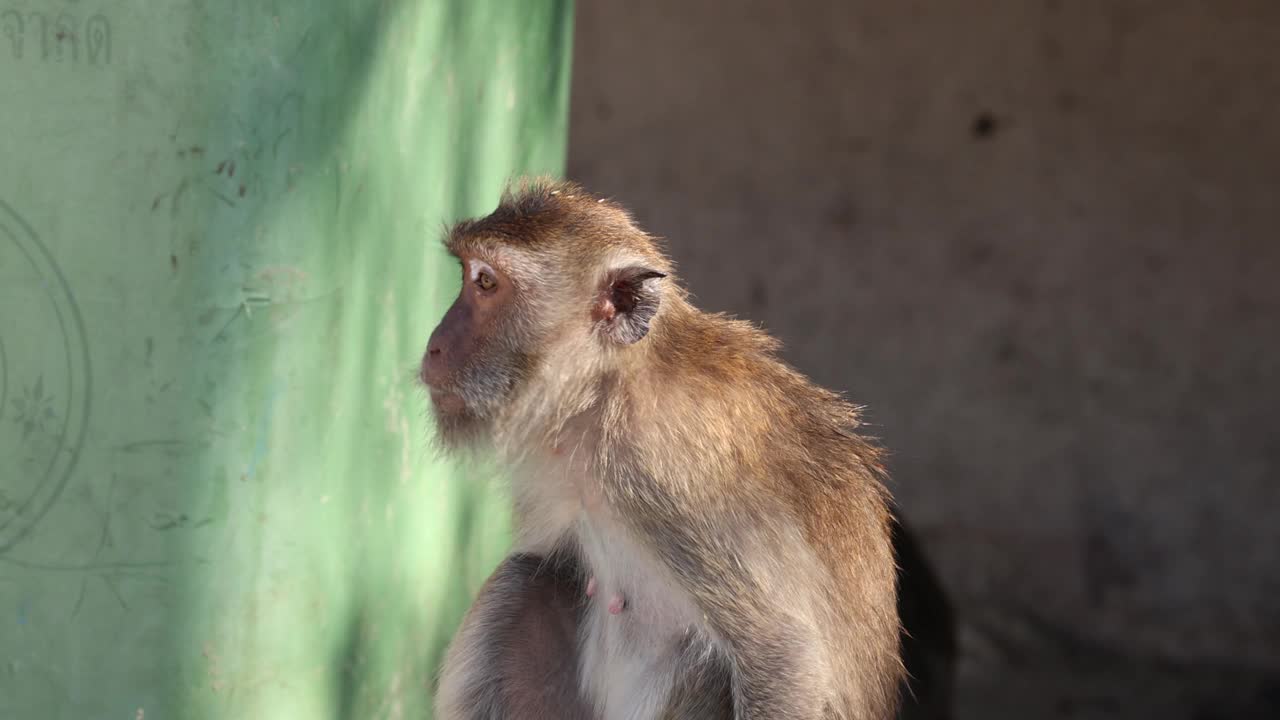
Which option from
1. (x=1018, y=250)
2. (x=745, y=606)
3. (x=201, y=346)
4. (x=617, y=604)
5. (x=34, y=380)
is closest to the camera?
(x=34, y=380)

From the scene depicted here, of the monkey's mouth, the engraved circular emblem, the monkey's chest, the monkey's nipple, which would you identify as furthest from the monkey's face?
the engraved circular emblem

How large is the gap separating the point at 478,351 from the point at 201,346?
1.58 ft

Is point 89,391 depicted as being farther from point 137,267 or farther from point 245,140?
point 245,140

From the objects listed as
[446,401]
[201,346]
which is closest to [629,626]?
[446,401]

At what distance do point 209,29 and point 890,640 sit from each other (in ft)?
5.61

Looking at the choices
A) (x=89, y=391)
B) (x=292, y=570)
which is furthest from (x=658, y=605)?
(x=89, y=391)

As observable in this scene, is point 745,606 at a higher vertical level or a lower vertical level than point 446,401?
lower

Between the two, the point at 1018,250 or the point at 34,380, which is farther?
the point at 1018,250

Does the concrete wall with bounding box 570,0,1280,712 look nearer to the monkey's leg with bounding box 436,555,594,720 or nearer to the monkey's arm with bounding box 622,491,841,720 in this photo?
the monkey's leg with bounding box 436,555,594,720

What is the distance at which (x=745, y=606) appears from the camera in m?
2.54

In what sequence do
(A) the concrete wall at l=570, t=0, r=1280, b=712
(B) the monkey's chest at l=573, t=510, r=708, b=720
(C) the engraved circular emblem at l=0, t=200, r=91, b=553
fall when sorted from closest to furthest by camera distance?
(C) the engraved circular emblem at l=0, t=200, r=91, b=553
(B) the monkey's chest at l=573, t=510, r=708, b=720
(A) the concrete wall at l=570, t=0, r=1280, b=712

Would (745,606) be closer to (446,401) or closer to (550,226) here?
(446,401)

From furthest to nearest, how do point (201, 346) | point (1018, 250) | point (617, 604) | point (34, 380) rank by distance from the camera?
point (1018, 250) < point (617, 604) < point (201, 346) < point (34, 380)

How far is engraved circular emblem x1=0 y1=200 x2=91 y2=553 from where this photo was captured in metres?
2.23
